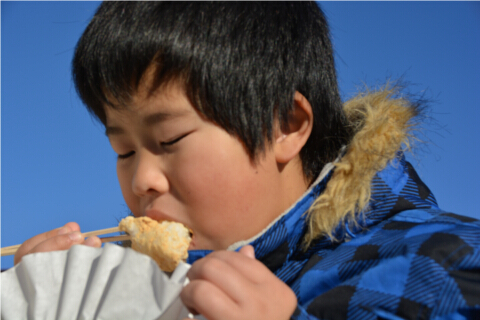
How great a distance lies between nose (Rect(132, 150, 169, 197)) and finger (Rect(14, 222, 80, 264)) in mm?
516

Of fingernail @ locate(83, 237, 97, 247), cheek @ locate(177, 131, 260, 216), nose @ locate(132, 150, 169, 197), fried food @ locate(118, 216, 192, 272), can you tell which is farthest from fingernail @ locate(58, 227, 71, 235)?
cheek @ locate(177, 131, 260, 216)

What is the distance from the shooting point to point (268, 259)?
1.47 meters

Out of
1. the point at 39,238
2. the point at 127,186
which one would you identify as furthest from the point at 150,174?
the point at 39,238

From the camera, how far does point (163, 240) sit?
1.39 metres

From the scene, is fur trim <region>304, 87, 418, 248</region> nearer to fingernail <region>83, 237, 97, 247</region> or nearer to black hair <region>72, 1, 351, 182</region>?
black hair <region>72, 1, 351, 182</region>

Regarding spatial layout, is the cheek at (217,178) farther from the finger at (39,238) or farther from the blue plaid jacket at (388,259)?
Result: the finger at (39,238)

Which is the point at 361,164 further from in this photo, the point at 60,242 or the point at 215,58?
the point at 60,242

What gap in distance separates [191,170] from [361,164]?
0.60 meters

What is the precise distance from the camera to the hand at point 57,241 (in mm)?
1570

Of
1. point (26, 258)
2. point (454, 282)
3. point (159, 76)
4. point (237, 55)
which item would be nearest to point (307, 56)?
point (237, 55)

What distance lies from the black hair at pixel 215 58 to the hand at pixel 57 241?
1.55 feet

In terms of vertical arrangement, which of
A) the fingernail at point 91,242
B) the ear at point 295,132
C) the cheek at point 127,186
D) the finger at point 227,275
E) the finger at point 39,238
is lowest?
the finger at point 39,238

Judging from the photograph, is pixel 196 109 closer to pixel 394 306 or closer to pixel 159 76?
pixel 159 76

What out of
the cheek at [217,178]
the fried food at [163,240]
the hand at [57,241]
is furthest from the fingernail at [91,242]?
the cheek at [217,178]
